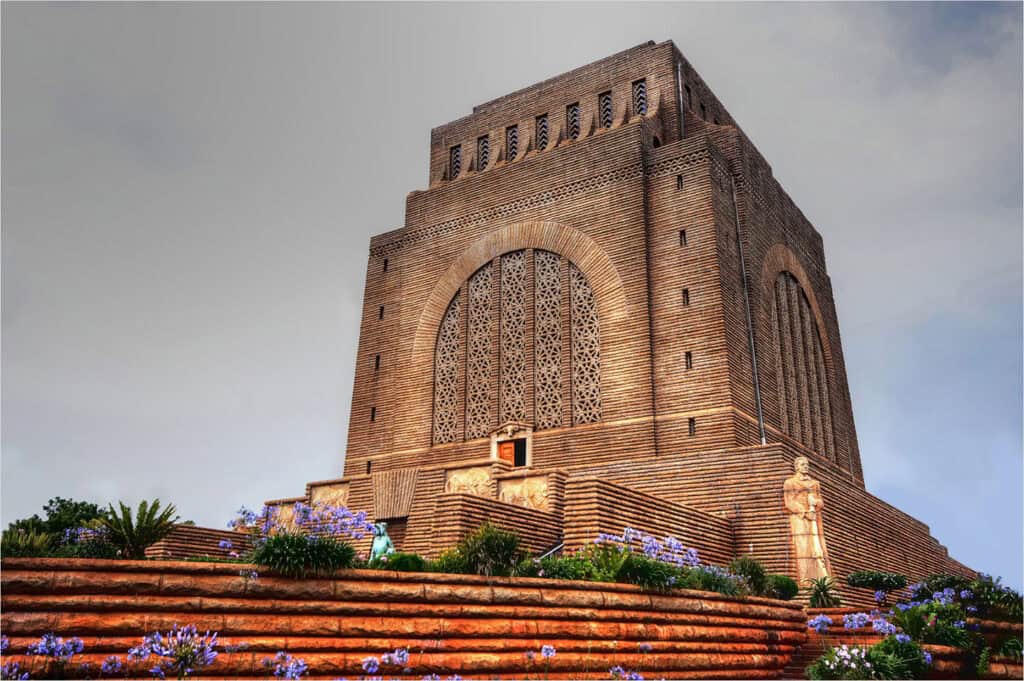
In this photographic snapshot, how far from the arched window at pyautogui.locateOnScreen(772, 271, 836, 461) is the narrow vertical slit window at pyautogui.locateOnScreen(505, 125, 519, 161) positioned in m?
8.89

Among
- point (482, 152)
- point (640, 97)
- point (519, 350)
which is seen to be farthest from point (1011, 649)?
point (482, 152)

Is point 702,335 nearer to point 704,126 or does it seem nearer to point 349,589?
point 704,126

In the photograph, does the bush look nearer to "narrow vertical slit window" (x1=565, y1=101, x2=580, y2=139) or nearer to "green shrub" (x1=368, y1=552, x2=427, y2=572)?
"green shrub" (x1=368, y1=552, x2=427, y2=572)

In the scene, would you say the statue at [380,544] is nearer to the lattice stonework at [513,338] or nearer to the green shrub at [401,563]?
the green shrub at [401,563]

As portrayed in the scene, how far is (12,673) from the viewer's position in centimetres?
524

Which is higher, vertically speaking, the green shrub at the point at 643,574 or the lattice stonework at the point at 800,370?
the lattice stonework at the point at 800,370

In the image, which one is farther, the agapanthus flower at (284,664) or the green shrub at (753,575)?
the green shrub at (753,575)

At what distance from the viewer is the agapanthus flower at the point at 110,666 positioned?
558 centimetres

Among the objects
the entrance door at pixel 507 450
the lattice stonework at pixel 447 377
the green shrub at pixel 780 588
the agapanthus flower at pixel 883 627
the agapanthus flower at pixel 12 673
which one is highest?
the lattice stonework at pixel 447 377

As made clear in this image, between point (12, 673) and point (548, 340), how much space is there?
1714 cm

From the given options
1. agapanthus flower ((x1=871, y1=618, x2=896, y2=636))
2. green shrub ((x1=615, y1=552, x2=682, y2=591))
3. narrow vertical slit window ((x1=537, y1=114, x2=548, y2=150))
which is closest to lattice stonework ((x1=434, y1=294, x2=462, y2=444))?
narrow vertical slit window ((x1=537, y1=114, x2=548, y2=150))

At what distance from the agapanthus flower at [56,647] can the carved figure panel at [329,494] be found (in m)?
12.7

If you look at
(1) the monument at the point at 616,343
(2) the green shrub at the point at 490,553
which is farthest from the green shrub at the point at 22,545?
(1) the monument at the point at 616,343

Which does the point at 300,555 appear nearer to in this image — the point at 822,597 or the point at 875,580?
the point at 822,597
